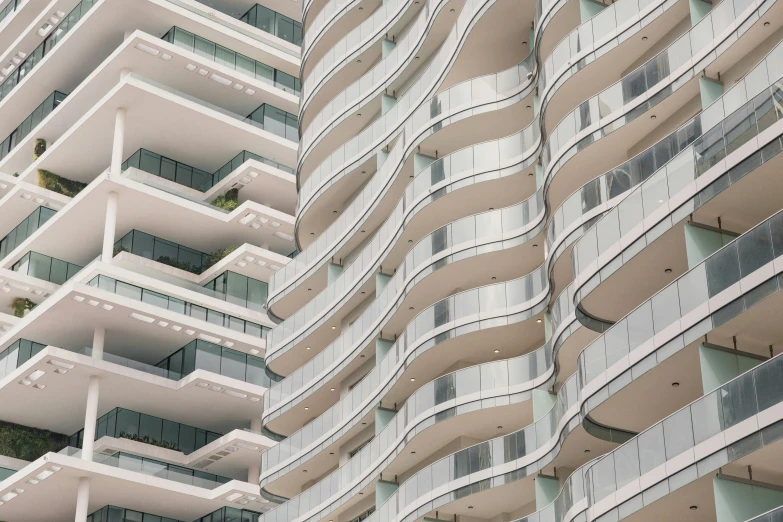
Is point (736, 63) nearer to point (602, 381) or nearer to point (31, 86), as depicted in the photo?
point (602, 381)

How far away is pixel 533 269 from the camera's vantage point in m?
43.6

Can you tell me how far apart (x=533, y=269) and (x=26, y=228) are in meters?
37.4

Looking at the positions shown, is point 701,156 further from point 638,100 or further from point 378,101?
point 378,101

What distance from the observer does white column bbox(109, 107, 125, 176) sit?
225ft

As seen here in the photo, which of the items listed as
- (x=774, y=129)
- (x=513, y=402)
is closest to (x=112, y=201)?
(x=513, y=402)

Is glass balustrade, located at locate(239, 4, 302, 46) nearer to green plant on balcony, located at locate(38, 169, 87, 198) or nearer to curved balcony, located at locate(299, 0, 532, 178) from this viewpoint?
green plant on balcony, located at locate(38, 169, 87, 198)

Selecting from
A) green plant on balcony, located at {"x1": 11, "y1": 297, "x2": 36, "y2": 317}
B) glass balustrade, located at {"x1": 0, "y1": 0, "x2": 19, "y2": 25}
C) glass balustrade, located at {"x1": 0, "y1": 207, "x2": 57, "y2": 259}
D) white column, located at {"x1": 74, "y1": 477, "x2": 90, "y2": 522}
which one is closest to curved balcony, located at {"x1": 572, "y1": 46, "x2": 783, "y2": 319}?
white column, located at {"x1": 74, "y1": 477, "x2": 90, "y2": 522}

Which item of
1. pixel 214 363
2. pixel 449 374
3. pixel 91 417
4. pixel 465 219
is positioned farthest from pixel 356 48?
pixel 91 417

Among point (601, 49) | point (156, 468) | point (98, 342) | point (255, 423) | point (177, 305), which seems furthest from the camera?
point (255, 423)

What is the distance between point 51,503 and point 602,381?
36158 millimetres

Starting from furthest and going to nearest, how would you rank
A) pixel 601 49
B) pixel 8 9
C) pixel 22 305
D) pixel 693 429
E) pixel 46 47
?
pixel 8 9 → pixel 46 47 → pixel 22 305 → pixel 601 49 → pixel 693 429

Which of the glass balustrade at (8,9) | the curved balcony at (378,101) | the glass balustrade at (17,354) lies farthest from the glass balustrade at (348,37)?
the glass balustrade at (8,9)

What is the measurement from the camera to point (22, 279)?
6900 cm

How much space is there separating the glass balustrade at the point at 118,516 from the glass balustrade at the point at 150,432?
3585 mm
